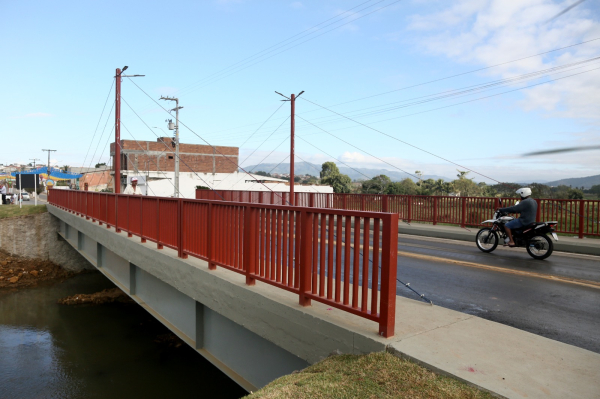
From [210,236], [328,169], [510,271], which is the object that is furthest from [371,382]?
[328,169]

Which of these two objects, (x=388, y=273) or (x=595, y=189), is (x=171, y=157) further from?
(x=595, y=189)

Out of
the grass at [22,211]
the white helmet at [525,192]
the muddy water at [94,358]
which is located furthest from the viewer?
the grass at [22,211]

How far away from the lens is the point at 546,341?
13.8 feet

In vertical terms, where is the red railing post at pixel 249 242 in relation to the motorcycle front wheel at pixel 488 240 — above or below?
above

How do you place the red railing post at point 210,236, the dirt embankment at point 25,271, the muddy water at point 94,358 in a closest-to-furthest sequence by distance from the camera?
the red railing post at point 210,236 < the muddy water at point 94,358 < the dirt embankment at point 25,271

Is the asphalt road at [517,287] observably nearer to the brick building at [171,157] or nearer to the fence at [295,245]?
the fence at [295,245]

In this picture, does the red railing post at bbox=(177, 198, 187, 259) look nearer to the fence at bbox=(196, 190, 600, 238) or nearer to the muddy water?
the muddy water

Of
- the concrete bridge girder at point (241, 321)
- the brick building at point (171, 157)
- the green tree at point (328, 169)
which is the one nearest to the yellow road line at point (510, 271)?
the concrete bridge girder at point (241, 321)

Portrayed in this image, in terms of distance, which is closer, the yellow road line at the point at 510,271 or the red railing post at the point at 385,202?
the yellow road line at the point at 510,271

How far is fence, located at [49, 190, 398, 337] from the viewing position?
3963 millimetres

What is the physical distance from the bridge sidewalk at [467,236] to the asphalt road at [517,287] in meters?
0.77

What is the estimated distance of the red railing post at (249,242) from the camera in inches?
219

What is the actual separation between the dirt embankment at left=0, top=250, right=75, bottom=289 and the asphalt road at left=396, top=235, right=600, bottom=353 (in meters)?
20.9

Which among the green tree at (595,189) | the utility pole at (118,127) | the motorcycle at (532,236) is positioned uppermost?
the utility pole at (118,127)
